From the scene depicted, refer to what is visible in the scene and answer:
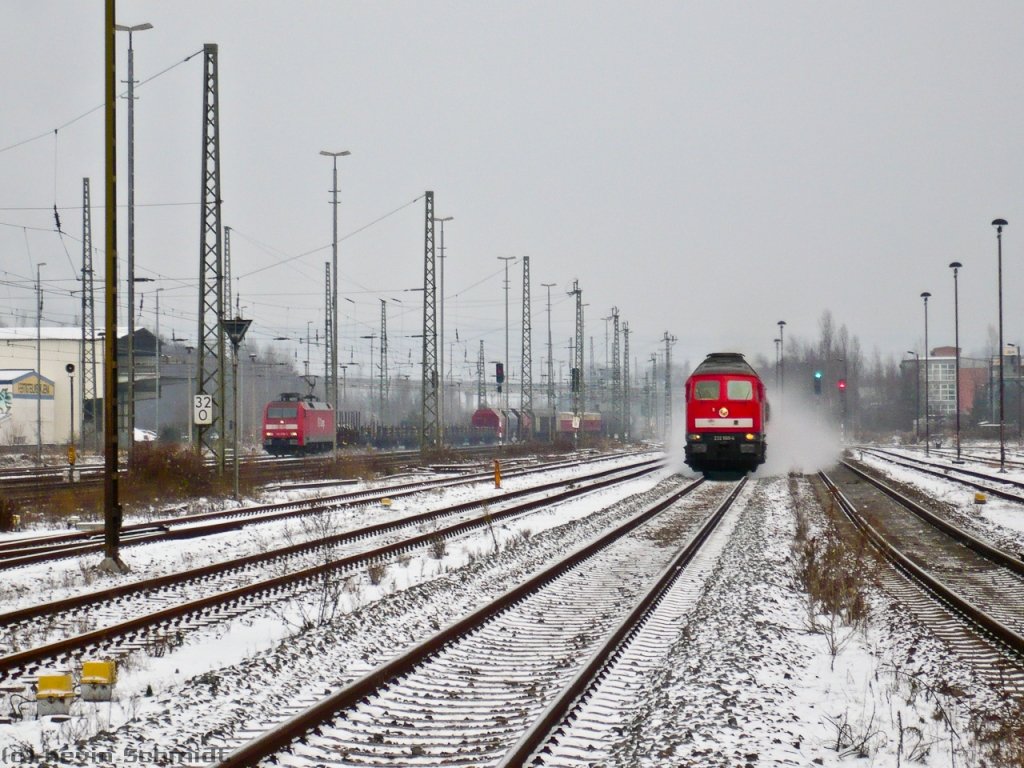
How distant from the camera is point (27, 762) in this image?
5.94 m

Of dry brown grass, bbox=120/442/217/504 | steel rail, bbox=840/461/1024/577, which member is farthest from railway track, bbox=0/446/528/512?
steel rail, bbox=840/461/1024/577

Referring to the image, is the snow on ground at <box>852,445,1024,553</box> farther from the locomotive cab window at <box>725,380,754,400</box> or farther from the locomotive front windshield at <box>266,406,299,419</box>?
the locomotive front windshield at <box>266,406,299,419</box>

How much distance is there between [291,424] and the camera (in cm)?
5281

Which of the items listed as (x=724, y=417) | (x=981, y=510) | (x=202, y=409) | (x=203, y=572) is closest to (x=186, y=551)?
(x=203, y=572)

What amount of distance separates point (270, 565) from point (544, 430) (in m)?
71.9

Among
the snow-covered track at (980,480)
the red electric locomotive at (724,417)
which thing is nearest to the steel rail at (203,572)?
the red electric locomotive at (724,417)

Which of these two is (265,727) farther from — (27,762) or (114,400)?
(114,400)

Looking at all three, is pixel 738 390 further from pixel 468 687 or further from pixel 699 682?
pixel 468 687

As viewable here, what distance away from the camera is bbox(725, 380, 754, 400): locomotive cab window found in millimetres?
34062

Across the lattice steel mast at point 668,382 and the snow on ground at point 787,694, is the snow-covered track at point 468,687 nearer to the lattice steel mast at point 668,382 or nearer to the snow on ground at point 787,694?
the snow on ground at point 787,694

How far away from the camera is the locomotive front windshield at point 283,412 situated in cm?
5272

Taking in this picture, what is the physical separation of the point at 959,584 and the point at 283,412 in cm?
4265

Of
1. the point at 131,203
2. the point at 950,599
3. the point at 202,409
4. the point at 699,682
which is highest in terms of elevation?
the point at 131,203

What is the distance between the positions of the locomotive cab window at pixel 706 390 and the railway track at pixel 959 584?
9.57 meters
